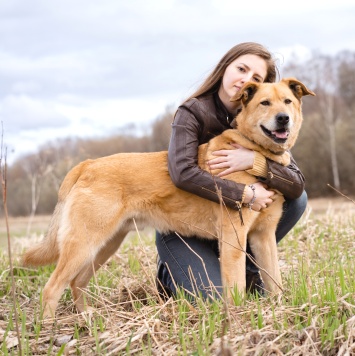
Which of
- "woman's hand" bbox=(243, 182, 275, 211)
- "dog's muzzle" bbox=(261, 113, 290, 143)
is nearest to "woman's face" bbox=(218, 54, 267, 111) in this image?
"dog's muzzle" bbox=(261, 113, 290, 143)

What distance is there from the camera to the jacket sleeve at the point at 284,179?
3891 millimetres

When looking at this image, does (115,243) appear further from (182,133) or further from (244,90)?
(244,90)

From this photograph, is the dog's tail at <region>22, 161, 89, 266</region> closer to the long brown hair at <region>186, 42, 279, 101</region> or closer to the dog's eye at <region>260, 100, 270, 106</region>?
the long brown hair at <region>186, 42, 279, 101</region>

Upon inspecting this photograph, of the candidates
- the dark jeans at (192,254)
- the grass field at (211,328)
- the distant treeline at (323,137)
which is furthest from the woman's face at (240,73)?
the distant treeline at (323,137)

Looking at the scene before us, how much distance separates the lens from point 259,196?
380 cm

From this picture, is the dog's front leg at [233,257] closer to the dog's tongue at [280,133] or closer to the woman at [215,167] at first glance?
the woman at [215,167]

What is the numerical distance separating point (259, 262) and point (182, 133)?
1193 mm

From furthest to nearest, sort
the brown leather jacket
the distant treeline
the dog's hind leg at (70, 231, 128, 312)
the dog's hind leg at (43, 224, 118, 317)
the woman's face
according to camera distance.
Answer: the distant treeline, the woman's face, the dog's hind leg at (70, 231, 128, 312), the brown leather jacket, the dog's hind leg at (43, 224, 118, 317)

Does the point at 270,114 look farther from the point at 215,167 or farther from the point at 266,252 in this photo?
the point at 266,252

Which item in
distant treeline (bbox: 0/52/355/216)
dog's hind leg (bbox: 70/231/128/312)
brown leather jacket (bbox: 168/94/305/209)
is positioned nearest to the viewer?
brown leather jacket (bbox: 168/94/305/209)

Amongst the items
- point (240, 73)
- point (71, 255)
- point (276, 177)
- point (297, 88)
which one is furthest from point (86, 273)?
point (297, 88)

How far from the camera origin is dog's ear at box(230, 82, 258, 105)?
153 inches

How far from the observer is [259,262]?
159 inches

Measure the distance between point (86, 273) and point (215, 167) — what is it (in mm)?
1378
